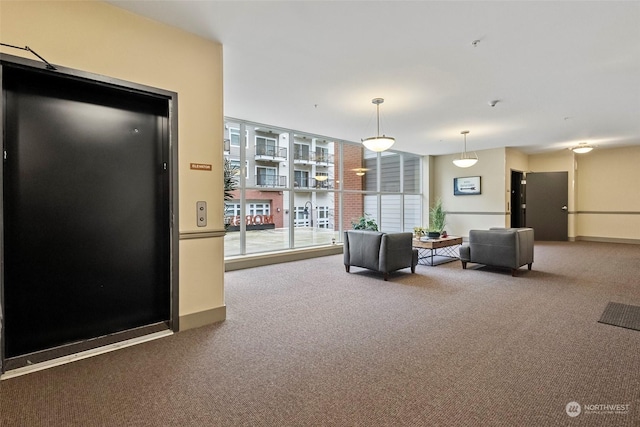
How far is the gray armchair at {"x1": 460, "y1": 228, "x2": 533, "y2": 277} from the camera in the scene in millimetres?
5254

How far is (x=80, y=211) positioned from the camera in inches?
108

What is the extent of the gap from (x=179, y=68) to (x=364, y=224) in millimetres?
5971

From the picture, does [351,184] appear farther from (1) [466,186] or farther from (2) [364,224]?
(1) [466,186]

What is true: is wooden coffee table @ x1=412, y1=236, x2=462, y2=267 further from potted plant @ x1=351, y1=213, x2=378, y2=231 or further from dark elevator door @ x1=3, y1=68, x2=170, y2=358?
dark elevator door @ x1=3, y1=68, x2=170, y2=358

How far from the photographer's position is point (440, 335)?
2.97 m

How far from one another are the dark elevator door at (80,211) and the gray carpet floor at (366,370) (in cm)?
45

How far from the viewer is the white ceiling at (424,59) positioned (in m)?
2.88

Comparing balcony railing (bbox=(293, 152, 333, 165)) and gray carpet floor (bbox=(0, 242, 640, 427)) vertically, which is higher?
balcony railing (bbox=(293, 152, 333, 165))

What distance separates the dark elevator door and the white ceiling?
3.19 feet

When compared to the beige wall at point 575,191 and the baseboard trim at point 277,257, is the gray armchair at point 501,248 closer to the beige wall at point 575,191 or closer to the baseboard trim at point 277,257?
the baseboard trim at point 277,257

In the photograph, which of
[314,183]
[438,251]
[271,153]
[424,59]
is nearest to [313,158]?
[314,183]

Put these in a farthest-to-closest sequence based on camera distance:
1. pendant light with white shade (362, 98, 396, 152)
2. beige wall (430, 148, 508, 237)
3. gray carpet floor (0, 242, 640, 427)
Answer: beige wall (430, 148, 508, 237), pendant light with white shade (362, 98, 396, 152), gray carpet floor (0, 242, 640, 427)

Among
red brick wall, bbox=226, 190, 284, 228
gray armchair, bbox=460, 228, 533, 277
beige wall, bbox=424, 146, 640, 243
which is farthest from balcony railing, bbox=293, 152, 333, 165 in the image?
beige wall, bbox=424, 146, 640, 243

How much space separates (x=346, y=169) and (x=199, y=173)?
5838mm
